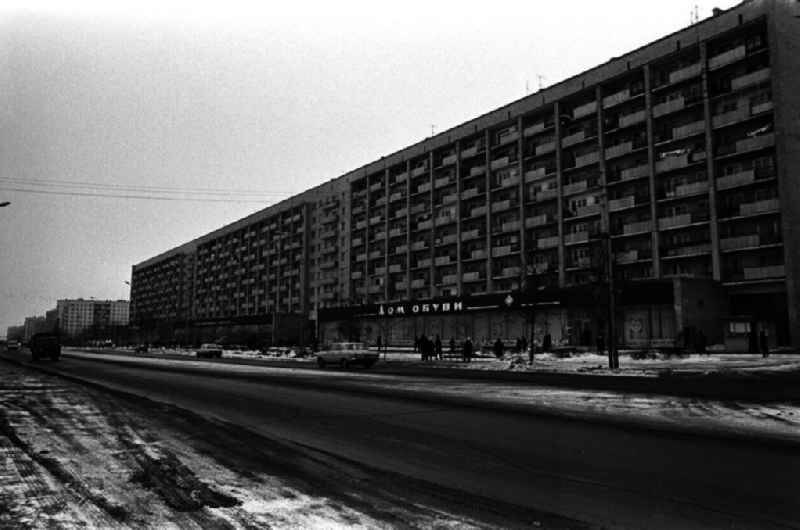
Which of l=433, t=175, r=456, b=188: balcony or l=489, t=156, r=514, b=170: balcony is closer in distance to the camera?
l=489, t=156, r=514, b=170: balcony

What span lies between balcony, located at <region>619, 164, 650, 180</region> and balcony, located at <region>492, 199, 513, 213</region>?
14.4 meters

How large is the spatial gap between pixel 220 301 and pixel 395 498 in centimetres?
13524

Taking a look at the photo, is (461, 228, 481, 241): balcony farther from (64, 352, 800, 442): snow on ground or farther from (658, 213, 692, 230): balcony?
(64, 352, 800, 442): snow on ground

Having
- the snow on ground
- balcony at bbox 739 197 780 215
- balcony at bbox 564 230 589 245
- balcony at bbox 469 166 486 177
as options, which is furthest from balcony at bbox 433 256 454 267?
the snow on ground

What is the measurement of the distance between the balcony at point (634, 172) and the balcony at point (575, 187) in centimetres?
408

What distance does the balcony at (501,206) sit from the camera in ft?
232

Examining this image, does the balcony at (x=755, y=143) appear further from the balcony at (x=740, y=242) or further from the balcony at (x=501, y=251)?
the balcony at (x=501, y=251)

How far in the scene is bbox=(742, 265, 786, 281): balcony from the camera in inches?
1815

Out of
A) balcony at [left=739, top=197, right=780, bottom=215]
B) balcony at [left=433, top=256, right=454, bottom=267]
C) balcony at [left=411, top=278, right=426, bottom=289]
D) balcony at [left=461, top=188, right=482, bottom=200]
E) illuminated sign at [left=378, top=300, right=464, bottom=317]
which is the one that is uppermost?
balcony at [left=461, top=188, right=482, bottom=200]

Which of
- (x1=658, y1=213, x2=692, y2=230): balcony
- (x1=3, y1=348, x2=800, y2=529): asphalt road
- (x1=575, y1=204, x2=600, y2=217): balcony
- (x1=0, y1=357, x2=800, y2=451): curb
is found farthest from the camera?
(x1=575, y1=204, x2=600, y2=217): balcony

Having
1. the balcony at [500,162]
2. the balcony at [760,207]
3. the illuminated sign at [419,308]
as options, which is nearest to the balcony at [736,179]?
the balcony at [760,207]

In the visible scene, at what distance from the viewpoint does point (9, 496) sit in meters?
6.14

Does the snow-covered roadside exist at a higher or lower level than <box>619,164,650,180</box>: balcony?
lower

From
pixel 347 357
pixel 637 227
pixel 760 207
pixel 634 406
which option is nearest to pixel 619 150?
pixel 637 227
